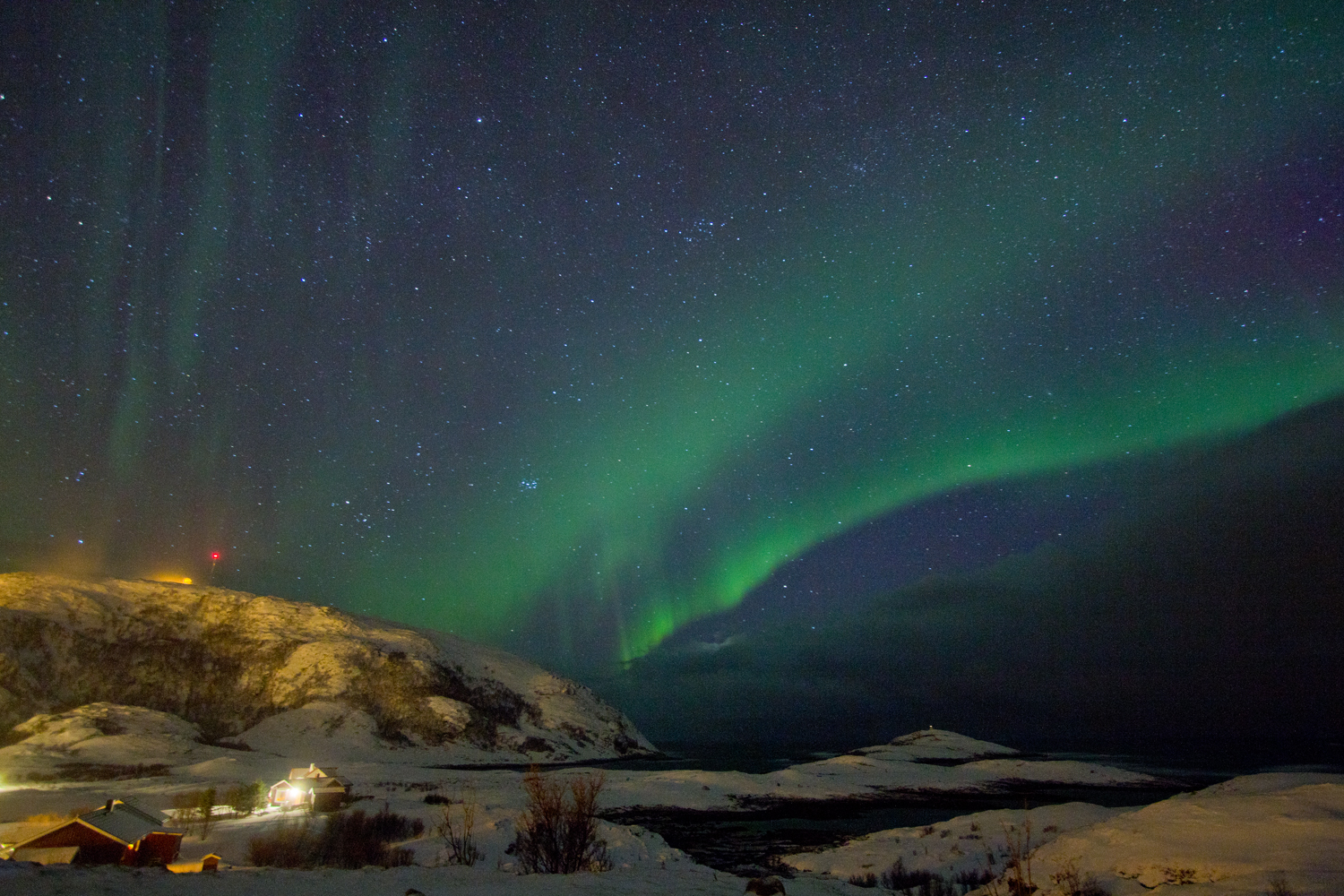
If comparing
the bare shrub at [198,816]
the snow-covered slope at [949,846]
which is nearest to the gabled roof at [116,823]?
the bare shrub at [198,816]

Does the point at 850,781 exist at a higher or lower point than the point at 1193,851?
lower

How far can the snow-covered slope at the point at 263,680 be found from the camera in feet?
298

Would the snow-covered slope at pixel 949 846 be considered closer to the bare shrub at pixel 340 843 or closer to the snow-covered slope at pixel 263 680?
the bare shrub at pixel 340 843

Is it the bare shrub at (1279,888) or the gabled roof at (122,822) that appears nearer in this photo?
the bare shrub at (1279,888)

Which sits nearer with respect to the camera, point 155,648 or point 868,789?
point 868,789

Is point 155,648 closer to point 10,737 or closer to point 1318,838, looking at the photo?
point 10,737

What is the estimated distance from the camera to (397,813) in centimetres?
3734

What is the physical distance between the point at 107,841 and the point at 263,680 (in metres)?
97.9

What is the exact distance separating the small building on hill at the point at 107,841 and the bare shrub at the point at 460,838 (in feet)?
30.0

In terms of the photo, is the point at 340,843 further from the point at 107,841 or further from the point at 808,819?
the point at 808,819

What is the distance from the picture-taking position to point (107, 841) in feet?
71.4

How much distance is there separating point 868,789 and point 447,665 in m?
79.8

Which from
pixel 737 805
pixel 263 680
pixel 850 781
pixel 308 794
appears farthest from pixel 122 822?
pixel 263 680

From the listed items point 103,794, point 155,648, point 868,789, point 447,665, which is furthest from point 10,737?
point 868,789
